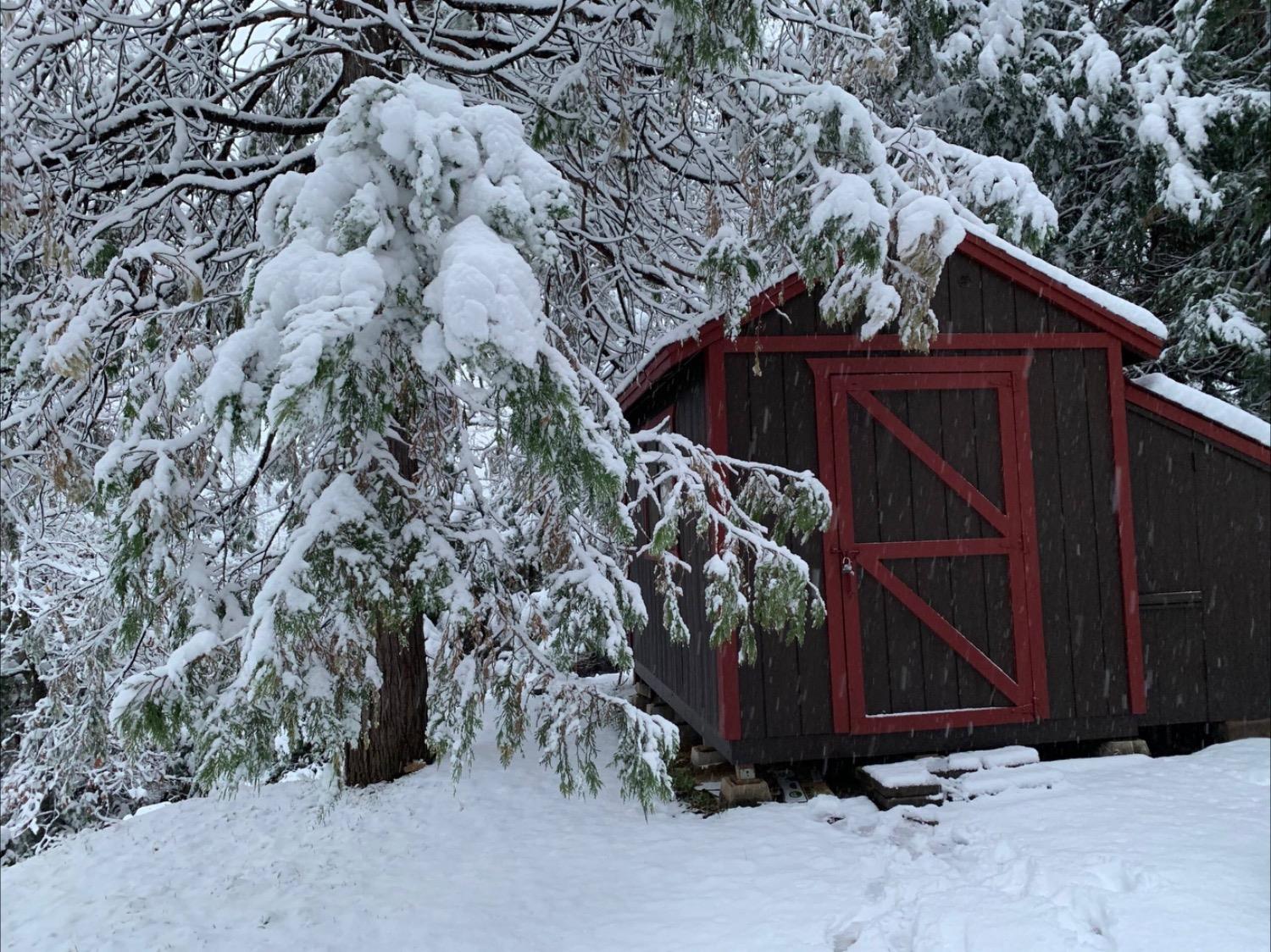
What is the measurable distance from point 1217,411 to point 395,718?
5870mm

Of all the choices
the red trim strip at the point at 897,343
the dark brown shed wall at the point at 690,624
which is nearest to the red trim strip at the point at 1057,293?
the red trim strip at the point at 897,343

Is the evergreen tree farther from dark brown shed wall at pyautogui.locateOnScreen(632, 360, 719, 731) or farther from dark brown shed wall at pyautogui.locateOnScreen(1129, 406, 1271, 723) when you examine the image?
dark brown shed wall at pyautogui.locateOnScreen(632, 360, 719, 731)

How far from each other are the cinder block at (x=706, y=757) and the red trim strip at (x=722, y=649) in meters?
0.60

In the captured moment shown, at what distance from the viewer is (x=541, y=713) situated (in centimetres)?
353

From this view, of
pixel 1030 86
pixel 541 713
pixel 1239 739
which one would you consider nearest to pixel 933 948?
pixel 541 713

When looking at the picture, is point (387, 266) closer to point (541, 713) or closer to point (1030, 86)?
point (541, 713)

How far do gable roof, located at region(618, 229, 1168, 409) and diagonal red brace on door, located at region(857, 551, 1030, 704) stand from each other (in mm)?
1636

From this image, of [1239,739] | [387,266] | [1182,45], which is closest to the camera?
[387,266]

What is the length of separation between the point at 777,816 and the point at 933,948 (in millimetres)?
1638

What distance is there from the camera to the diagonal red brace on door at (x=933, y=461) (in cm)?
552

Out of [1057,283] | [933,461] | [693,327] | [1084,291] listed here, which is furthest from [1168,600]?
[693,327]

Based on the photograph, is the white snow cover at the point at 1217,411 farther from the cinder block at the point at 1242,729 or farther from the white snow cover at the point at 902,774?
the white snow cover at the point at 902,774

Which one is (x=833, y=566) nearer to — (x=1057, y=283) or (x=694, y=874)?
(x=694, y=874)

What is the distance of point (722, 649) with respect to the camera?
17.3 ft
